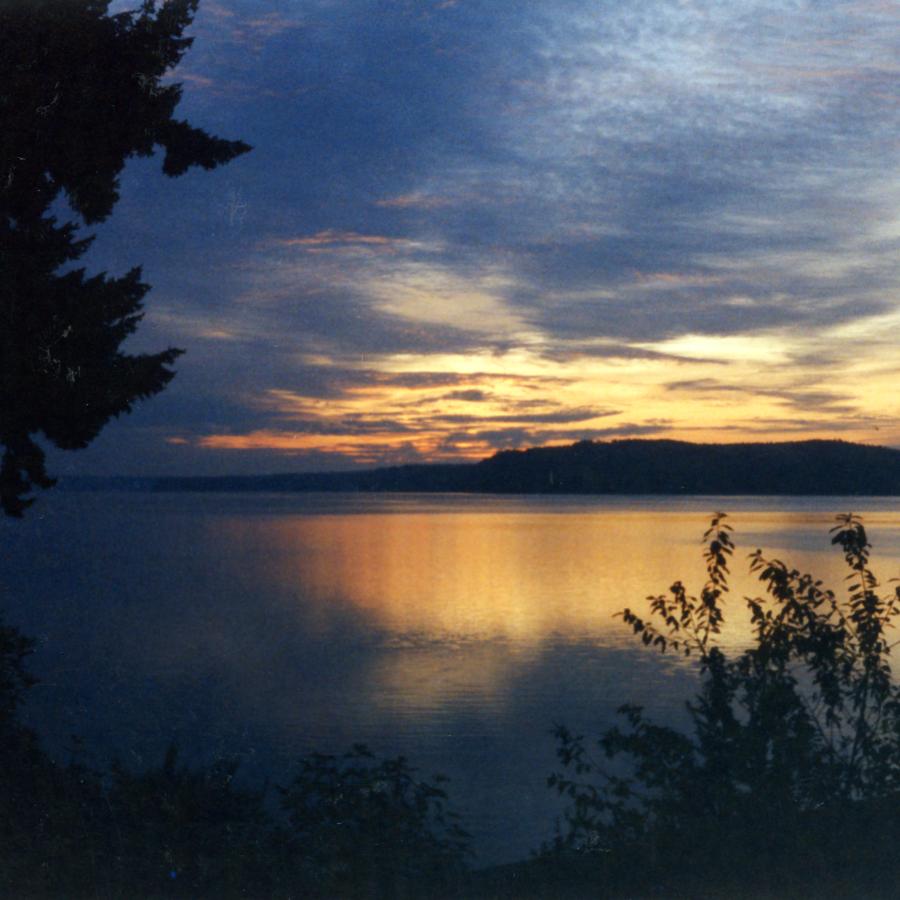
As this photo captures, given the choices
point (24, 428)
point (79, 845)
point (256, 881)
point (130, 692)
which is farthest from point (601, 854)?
point (130, 692)

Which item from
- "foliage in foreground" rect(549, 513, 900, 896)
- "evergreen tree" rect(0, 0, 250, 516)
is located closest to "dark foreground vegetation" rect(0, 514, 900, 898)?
"foliage in foreground" rect(549, 513, 900, 896)

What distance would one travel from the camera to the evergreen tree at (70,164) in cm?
1154

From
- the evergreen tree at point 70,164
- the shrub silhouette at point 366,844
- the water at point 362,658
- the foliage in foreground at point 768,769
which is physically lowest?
the water at point 362,658

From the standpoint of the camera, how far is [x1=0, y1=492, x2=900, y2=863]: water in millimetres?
20812

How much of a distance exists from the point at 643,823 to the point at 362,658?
2418 cm

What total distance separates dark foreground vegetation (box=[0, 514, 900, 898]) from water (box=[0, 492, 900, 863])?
4995 millimetres

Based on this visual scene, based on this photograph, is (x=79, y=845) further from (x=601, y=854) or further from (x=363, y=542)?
(x=363, y=542)

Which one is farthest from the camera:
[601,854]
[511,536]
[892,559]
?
[511,536]

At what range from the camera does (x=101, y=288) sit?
44.7 feet

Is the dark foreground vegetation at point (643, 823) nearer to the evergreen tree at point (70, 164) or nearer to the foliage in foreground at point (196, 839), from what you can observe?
the foliage in foreground at point (196, 839)

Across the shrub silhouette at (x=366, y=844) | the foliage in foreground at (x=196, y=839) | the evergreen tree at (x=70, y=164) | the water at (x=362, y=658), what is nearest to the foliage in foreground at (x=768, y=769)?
the shrub silhouette at (x=366, y=844)

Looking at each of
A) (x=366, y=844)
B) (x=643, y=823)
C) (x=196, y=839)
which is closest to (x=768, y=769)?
(x=643, y=823)

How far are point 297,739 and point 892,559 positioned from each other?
206ft

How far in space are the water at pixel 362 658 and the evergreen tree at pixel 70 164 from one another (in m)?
6.57
